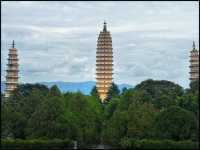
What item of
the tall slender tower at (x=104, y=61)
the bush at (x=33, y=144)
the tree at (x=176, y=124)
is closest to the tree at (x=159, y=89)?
the tree at (x=176, y=124)

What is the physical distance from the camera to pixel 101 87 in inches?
4343

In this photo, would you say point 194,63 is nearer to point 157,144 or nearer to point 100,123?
point 100,123

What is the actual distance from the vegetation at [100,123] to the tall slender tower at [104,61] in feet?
153

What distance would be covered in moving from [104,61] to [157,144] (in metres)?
64.4

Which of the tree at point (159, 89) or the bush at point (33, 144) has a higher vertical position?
the tree at point (159, 89)

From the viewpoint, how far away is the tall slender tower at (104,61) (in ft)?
363

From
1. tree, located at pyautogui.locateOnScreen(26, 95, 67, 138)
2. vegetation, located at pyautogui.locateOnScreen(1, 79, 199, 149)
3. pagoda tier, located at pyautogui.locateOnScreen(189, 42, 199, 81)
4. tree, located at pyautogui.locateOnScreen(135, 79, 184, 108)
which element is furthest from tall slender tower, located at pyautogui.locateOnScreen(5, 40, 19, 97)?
tree, located at pyautogui.locateOnScreen(26, 95, 67, 138)

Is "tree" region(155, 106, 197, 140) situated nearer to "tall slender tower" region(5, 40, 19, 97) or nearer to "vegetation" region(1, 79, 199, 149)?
"vegetation" region(1, 79, 199, 149)

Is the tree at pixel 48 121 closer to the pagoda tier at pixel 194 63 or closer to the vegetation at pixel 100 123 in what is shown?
the vegetation at pixel 100 123

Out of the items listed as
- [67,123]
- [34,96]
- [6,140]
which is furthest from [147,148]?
[34,96]

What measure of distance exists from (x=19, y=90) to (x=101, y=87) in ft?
83.0

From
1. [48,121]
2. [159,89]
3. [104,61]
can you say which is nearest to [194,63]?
[104,61]

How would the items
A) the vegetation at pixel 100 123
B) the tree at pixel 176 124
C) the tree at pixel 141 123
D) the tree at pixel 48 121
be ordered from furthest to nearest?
the tree at pixel 48 121 < the tree at pixel 141 123 < the vegetation at pixel 100 123 < the tree at pixel 176 124

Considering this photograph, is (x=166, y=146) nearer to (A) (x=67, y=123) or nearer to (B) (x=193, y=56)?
(A) (x=67, y=123)
